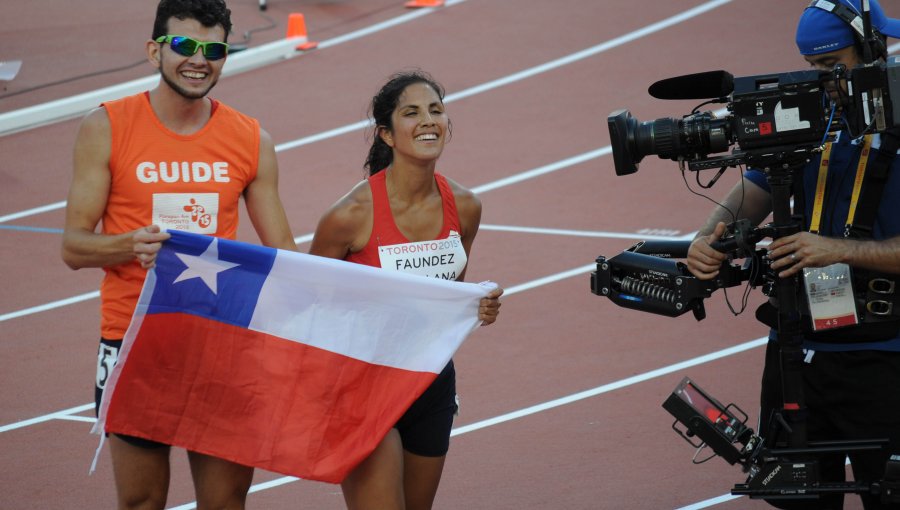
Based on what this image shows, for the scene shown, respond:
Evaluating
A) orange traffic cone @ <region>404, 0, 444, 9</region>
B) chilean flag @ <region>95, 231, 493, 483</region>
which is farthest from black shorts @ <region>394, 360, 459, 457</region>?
orange traffic cone @ <region>404, 0, 444, 9</region>

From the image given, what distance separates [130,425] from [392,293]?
97cm

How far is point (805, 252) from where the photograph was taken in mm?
4078

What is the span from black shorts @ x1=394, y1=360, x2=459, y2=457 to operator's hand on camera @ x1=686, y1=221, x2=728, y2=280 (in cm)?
99

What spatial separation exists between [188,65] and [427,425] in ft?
4.87

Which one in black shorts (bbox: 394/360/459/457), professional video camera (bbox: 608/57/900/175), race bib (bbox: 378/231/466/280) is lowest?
black shorts (bbox: 394/360/459/457)

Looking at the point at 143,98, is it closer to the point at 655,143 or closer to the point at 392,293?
the point at 392,293

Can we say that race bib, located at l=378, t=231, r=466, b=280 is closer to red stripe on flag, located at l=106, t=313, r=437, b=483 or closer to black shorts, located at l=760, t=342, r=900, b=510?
red stripe on flag, located at l=106, t=313, r=437, b=483

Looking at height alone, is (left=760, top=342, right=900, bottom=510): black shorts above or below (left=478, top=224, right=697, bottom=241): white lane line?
below

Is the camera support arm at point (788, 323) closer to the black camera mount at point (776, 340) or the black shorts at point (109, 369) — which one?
the black camera mount at point (776, 340)

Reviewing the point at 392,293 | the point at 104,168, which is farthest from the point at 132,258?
the point at 392,293

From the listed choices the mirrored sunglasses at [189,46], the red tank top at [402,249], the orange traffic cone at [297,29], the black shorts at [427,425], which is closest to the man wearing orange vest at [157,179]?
the mirrored sunglasses at [189,46]

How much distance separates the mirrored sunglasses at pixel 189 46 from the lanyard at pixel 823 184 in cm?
203

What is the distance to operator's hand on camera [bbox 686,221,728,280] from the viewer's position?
4293mm

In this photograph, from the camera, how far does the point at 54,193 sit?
10844 millimetres
